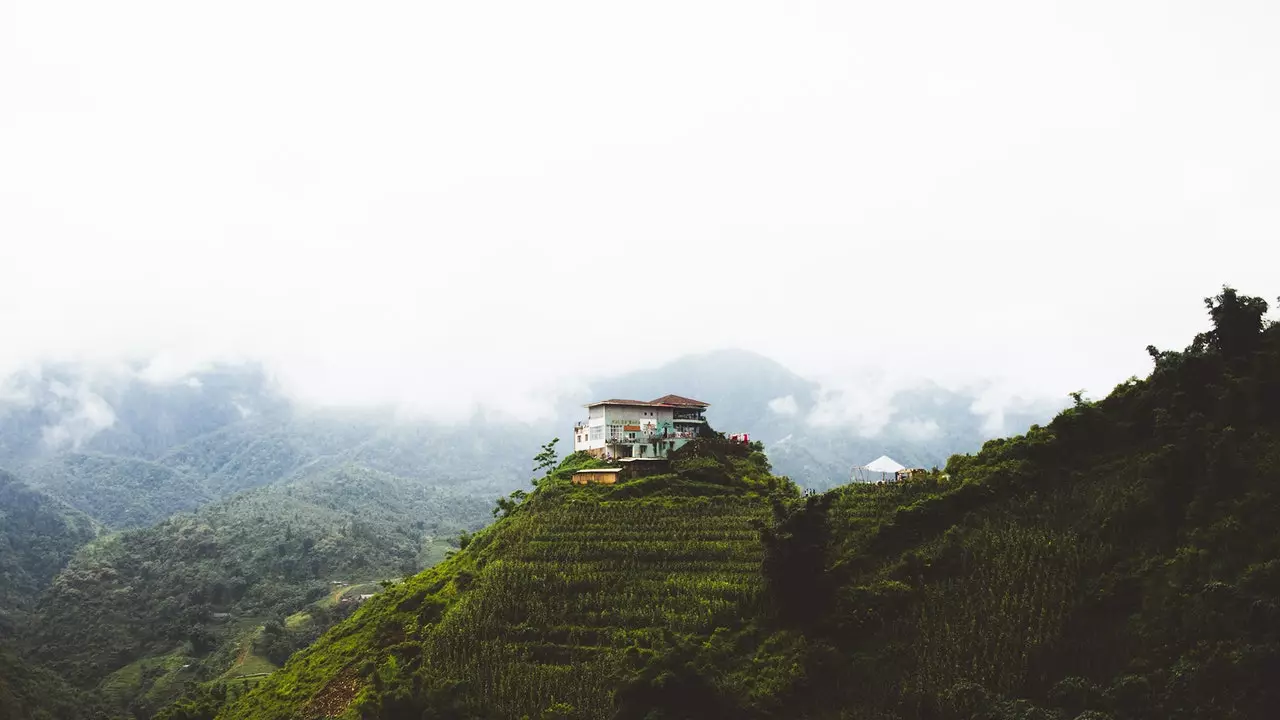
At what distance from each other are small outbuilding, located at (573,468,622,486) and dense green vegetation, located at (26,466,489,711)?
49.7 meters

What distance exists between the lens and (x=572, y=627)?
40.5m

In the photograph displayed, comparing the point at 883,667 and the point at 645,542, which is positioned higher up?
the point at 645,542

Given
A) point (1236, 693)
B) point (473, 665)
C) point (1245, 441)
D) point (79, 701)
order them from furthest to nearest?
1. point (79, 701)
2. point (473, 665)
3. point (1245, 441)
4. point (1236, 693)

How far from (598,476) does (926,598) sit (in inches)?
1036

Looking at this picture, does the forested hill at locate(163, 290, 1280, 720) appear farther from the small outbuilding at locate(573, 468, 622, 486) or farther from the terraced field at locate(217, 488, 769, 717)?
the small outbuilding at locate(573, 468, 622, 486)

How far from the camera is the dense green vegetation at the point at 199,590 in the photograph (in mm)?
90938

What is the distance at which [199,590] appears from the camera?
11381 cm

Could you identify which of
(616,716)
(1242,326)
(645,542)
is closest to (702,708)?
(616,716)

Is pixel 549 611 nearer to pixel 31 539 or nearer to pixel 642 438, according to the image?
pixel 642 438

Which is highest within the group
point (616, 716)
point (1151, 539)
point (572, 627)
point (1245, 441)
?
point (1245, 441)

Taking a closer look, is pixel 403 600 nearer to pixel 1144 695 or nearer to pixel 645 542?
pixel 645 542

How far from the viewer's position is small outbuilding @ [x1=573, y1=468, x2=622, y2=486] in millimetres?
57938

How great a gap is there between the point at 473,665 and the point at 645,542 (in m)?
12.0

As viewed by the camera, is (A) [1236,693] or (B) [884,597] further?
(B) [884,597]
